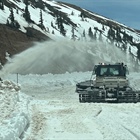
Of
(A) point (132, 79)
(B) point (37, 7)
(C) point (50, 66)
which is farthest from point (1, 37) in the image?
(B) point (37, 7)

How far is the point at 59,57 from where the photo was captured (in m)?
70.2

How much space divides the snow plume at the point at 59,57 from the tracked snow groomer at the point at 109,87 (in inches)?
439

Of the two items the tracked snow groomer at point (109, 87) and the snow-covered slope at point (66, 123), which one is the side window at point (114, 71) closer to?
the tracked snow groomer at point (109, 87)

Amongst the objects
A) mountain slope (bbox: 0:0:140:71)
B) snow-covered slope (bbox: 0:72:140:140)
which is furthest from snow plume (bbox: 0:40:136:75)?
mountain slope (bbox: 0:0:140:71)

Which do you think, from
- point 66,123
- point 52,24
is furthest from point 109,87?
point 52,24

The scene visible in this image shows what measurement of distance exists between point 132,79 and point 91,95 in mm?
17641

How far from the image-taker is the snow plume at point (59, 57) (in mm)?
36550

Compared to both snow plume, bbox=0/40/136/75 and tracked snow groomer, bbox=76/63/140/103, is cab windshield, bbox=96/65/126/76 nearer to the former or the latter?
tracked snow groomer, bbox=76/63/140/103

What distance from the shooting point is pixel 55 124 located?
13633 mm

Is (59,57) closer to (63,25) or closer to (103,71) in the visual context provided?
(103,71)

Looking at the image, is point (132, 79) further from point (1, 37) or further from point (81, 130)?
point (1, 37)

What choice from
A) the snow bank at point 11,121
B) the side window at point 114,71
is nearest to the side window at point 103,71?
the side window at point 114,71

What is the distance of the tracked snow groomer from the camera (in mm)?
22250

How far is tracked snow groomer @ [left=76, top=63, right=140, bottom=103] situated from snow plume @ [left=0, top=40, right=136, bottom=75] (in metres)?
11.2
